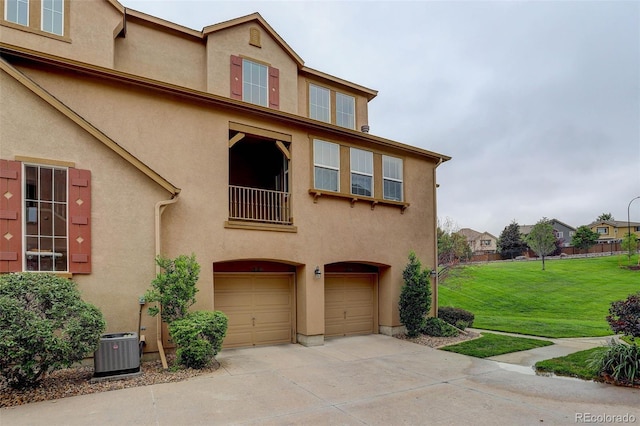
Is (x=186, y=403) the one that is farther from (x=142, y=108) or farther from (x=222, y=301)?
(x=142, y=108)

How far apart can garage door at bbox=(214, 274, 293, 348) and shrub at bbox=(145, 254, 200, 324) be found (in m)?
2.18

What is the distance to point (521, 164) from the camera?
3045 centimetres

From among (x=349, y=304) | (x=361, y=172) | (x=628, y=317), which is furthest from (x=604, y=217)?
(x=628, y=317)

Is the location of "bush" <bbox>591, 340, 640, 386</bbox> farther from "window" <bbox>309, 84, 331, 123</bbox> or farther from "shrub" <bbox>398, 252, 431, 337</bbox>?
"window" <bbox>309, 84, 331, 123</bbox>

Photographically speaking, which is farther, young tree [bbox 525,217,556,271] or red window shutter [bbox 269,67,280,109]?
young tree [bbox 525,217,556,271]

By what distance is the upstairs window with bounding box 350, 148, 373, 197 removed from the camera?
12500mm

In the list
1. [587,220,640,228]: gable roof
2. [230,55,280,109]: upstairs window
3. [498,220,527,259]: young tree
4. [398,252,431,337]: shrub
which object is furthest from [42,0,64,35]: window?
[587,220,640,228]: gable roof

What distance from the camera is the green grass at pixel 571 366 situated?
307 inches

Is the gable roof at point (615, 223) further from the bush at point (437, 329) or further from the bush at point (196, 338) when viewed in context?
the bush at point (196, 338)

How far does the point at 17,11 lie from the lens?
28.7 feet

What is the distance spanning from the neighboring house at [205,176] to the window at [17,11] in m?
0.04

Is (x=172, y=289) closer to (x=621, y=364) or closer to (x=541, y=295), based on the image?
(x=621, y=364)

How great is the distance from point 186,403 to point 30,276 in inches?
140

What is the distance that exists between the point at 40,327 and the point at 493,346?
11.4m
